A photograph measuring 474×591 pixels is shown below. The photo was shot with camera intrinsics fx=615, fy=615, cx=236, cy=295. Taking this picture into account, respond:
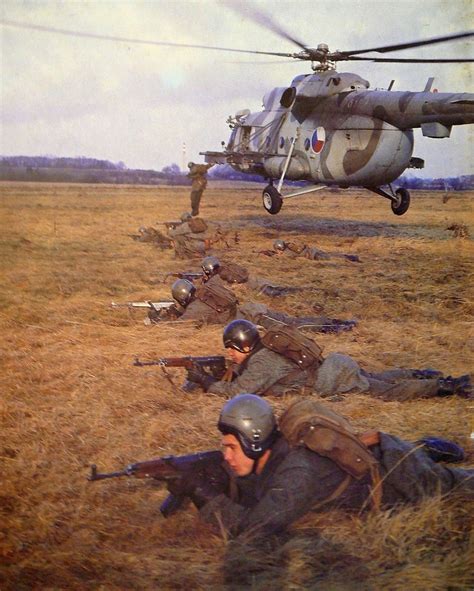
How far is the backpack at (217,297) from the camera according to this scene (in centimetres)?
934

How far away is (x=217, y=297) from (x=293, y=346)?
3333 millimetres

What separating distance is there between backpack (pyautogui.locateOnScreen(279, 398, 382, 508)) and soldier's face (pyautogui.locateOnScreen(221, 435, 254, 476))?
32 cm

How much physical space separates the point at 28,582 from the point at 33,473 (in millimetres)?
1409

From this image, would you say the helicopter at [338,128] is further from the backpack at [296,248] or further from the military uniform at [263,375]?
the military uniform at [263,375]

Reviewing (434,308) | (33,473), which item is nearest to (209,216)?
(434,308)

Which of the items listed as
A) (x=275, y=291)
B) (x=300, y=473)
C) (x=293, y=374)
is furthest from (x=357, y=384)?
(x=275, y=291)

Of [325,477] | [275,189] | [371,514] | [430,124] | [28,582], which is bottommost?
[28,582]

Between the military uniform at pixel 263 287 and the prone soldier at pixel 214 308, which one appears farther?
the military uniform at pixel 263 287

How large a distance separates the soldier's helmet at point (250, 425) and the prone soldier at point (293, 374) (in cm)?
210

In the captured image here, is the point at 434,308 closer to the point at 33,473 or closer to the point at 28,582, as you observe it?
the point at 33,473

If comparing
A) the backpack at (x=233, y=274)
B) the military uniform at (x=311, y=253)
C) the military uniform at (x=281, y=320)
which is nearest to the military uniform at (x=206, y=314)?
the military uniform at (x=281, y=320)

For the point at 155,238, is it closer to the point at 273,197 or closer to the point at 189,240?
the point at 189,240

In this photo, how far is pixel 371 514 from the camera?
13.0ft

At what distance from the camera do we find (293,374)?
6348 mm
